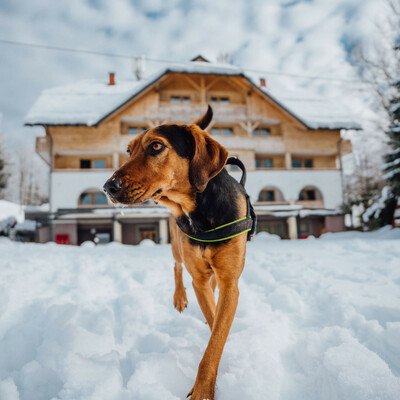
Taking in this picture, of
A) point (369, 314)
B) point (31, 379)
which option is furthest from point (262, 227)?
point (31, 379)

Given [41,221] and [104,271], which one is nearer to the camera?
[104,271]

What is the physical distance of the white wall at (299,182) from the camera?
1891 cm

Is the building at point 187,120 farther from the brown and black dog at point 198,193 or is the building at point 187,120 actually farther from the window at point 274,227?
the brown and black dog at point 198,193

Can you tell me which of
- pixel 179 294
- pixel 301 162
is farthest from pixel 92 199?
pixel 179 294

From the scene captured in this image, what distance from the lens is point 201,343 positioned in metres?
2.25

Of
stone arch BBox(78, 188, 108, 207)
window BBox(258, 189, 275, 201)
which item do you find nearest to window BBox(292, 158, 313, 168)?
window BBox(258, 189, 275, 201)

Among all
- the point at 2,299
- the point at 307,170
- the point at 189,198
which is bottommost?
the point at 2,299

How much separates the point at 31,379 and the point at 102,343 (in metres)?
0.52

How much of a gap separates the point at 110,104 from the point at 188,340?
1988 cm

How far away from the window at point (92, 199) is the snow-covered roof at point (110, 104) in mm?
4763

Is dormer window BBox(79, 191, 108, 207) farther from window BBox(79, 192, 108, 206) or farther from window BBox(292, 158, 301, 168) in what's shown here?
window BBox(292, 158, 301, 168)

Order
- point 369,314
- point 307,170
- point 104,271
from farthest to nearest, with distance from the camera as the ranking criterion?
point 307,170 < point 104,271 < point 369,314

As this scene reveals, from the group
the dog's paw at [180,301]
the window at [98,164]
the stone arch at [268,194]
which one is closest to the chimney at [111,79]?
the window at [98,164]

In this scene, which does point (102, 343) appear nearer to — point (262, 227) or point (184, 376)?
point (184, 376)
